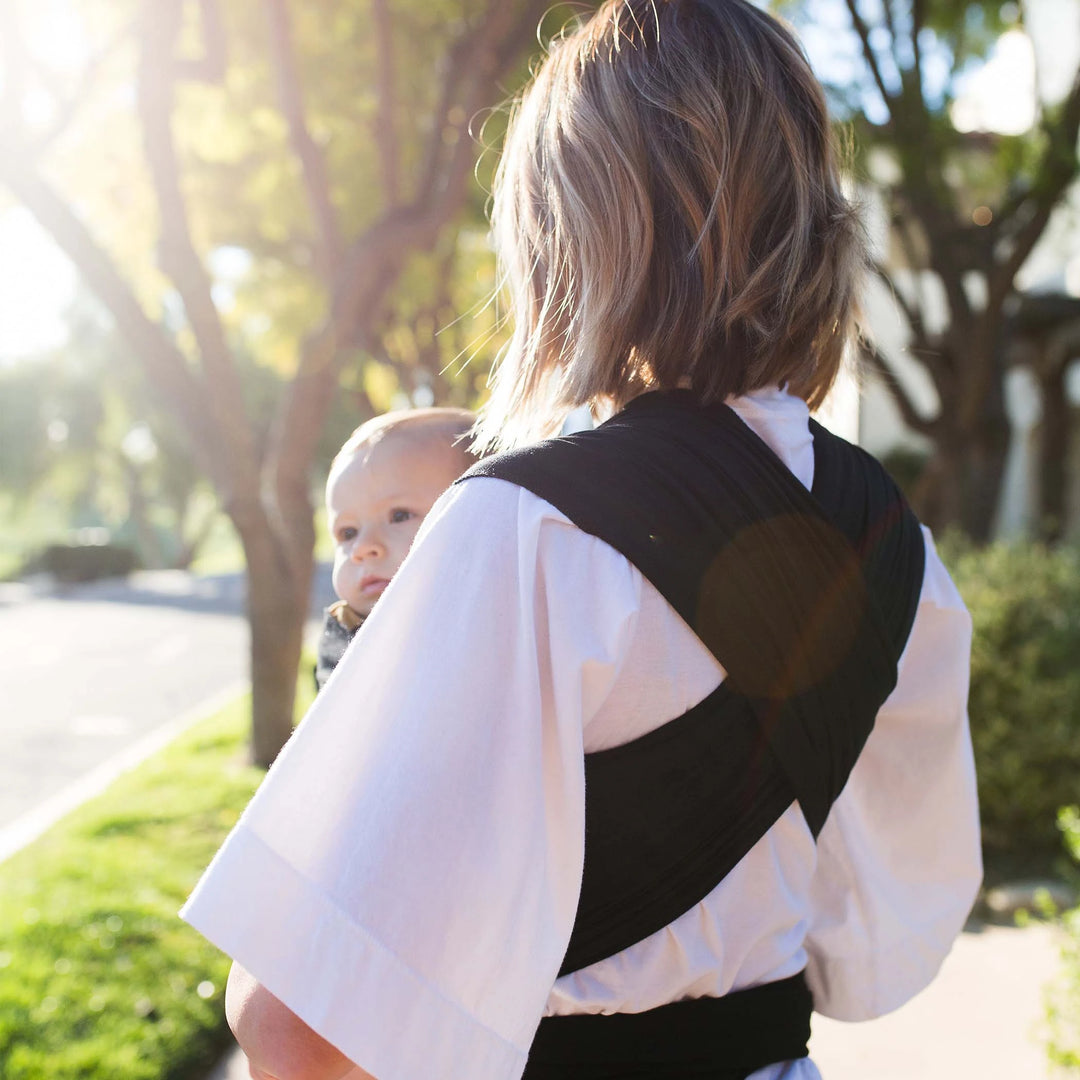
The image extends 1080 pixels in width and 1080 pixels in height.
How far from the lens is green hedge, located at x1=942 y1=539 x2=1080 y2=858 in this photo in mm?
5078

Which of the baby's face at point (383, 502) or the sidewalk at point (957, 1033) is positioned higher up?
the baby's face at point (383, 502)

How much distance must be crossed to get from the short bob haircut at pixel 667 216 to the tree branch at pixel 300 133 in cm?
617

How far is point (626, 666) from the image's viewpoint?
3.19 ft

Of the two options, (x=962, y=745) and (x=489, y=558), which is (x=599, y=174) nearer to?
(x=489, y=558)

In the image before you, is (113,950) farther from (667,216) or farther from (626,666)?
(667,216)

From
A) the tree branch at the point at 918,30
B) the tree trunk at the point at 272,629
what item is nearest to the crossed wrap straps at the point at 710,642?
the tree trunk at the point at 272,629

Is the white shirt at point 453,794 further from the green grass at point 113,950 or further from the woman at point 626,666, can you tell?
the green grass at point 113,950

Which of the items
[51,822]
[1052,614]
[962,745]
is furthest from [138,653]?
[962,745]

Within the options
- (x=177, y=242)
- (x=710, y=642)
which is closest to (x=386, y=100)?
(x=177, y=242)

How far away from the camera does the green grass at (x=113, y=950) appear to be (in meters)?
3.41

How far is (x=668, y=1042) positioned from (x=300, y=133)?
6927 mm

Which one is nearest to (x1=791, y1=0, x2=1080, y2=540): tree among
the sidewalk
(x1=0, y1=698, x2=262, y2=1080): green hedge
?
the sidewalk

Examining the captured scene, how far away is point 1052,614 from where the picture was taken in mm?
5242

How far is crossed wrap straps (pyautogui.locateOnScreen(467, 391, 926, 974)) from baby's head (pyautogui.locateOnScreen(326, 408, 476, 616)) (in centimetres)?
57
